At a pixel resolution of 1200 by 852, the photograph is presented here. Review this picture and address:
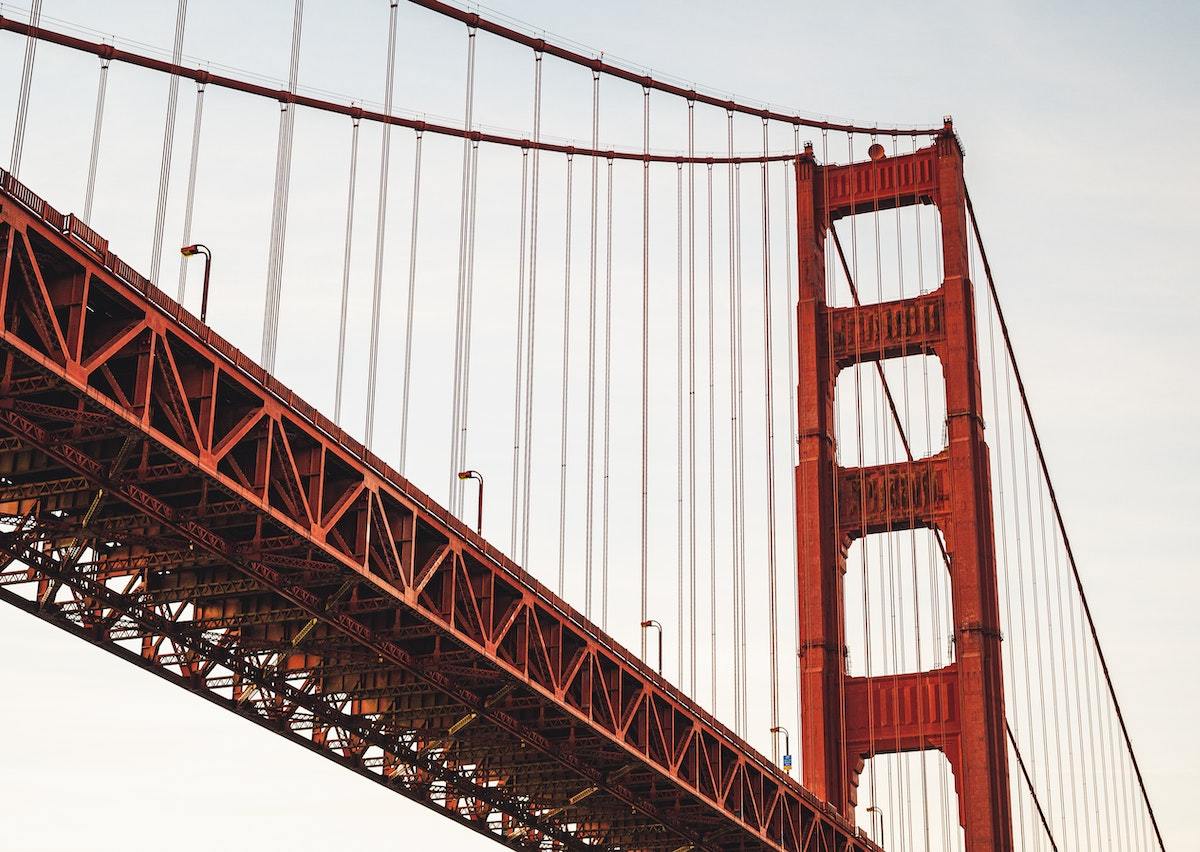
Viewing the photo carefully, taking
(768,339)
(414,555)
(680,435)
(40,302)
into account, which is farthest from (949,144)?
(40,302)

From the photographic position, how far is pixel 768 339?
66750 millimetres

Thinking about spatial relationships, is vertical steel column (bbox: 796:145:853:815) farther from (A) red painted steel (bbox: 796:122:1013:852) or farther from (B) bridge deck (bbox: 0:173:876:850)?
(B) bridge deck (bbox: 0:173:876:850)

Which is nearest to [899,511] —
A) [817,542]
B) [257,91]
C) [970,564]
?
[817,542]

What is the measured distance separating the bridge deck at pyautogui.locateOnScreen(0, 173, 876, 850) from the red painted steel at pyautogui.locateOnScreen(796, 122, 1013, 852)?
6796 millimetres

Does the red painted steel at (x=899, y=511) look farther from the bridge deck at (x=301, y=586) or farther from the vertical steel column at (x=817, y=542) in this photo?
the bridge deck at (x=301, y=586)

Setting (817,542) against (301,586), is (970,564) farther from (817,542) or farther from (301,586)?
(301,586)

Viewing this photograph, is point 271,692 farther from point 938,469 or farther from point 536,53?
point 938,469

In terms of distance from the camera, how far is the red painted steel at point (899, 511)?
57.9 meters

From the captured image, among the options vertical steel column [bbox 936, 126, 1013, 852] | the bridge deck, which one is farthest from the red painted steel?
the bridge deck

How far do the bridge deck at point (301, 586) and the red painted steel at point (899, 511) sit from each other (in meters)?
6.80

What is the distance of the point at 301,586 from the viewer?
36312mm

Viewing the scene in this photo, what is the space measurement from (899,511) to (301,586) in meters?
27.6

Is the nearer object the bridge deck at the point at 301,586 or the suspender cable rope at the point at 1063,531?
the bridge deck at the point at 301,586

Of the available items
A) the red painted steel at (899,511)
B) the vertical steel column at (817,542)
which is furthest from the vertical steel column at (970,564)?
the vertical steel column at (817,542)
